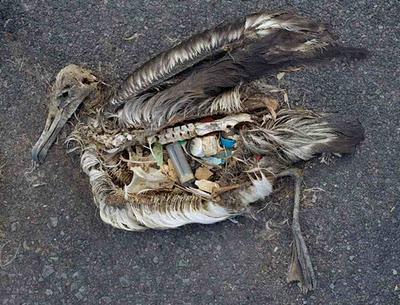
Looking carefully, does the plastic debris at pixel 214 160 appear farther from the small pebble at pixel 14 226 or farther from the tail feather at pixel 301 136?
the small pebble at pixel 14 226

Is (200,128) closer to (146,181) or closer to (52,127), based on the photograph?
(146,181)

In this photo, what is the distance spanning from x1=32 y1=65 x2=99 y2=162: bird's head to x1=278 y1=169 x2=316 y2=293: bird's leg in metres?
1.28

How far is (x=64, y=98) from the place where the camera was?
4.05m

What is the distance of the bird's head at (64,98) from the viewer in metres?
4.02

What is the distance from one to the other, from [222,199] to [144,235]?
62 cm

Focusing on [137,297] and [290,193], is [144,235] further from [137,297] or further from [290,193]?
[290,193]

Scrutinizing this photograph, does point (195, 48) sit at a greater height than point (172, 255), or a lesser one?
greater

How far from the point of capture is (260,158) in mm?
3814

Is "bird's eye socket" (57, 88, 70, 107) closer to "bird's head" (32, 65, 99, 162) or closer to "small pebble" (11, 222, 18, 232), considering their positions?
"bird's head" (32, 65, 99, 162)

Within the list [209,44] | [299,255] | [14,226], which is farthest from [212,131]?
[14,226]

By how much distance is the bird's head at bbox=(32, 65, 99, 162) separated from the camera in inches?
158

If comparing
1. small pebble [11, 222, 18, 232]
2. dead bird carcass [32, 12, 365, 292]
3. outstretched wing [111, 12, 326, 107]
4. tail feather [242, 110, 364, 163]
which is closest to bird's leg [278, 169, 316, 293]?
dead bird carcass [32, 12, 365, 292]

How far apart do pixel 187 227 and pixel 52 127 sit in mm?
1023

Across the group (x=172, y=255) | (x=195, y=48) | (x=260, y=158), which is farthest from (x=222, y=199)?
(x=195, y=48)
